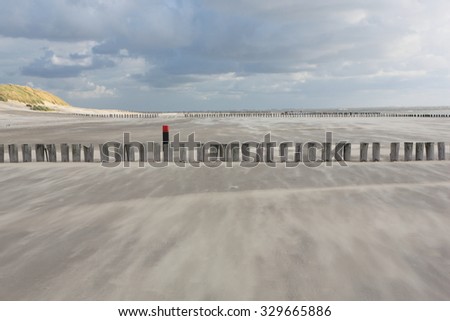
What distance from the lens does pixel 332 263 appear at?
4.48 meters

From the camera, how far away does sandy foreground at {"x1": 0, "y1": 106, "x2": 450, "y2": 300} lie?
3.94 metres

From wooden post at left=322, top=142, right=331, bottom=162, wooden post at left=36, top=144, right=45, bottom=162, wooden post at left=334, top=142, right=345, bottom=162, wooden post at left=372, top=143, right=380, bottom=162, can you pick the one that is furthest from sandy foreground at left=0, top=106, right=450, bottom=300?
wooden post at left=36, top=144, right=45, bottom=162

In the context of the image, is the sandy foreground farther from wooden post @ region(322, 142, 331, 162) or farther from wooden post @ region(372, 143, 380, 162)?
wooden post @ region(372, 143, 380, 162)

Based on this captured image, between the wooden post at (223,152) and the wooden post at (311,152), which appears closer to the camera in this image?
the wooden post at (311,152)

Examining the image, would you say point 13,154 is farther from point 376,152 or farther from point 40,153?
point 376,152

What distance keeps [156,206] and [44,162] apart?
7545mm

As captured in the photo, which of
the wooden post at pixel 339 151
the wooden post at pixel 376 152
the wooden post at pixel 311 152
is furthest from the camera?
the wooden post at pixel 339 151

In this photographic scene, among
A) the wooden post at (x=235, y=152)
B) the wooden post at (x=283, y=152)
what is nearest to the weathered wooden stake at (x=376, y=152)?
the wooden post at (x=283, y=152)

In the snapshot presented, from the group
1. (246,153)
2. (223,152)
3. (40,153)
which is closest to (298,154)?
(246,153)

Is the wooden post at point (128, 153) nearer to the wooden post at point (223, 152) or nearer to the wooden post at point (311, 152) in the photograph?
the wooden post at point (223, 152)

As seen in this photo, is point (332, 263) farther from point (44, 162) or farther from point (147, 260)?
point (44, 162)

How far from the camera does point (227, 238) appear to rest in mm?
5371

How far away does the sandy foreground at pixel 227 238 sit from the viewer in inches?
155
